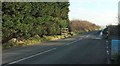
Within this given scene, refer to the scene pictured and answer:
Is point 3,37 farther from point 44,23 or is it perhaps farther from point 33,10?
point 44,23

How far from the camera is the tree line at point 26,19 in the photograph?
2994 cm

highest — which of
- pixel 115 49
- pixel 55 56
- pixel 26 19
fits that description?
pixel 26 19

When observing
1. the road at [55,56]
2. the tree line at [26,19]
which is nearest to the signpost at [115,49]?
the road at [55,56]

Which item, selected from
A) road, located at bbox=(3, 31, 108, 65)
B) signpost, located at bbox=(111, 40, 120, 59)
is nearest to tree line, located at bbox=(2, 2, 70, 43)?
road, located at bbox=(3, 31, 108, 65)

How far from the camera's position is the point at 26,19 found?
35.4 metres

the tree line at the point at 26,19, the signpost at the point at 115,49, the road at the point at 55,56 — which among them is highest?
the tree line at the point at 26,19

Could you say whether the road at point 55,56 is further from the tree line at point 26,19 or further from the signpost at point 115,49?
the tree line at point 26,19

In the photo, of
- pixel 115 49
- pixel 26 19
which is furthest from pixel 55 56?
pixel 26 19

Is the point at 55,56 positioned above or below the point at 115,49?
below

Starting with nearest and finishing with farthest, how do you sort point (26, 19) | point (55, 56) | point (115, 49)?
1. point (115, 49)
2. point (55, 56)
3. point (26, 19)

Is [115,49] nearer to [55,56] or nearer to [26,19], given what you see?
[55,56]

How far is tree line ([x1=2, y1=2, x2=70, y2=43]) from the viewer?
1179 inches

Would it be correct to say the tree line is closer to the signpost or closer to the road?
the road

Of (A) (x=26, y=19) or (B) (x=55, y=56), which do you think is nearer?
(B) (x=55, y=56)
